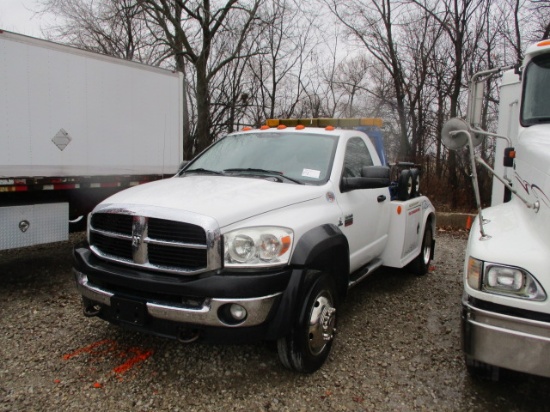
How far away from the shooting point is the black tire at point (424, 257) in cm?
605

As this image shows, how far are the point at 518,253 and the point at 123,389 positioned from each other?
9.13ft

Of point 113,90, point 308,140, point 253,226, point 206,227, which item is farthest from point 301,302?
point 113,90

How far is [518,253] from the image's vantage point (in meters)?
2.64

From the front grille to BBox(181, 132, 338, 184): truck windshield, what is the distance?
115 centimetres

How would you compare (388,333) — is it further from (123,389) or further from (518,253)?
(123,389)

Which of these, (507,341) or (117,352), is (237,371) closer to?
(117,352)

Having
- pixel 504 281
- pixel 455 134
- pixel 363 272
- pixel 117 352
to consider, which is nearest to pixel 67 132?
pixel 117 352

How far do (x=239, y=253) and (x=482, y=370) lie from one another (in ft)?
6.19

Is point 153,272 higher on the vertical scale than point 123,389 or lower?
higher

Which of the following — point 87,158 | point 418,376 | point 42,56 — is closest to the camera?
point 418,376

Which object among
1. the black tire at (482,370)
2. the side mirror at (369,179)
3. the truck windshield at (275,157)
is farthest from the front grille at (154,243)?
the black tire at (482,370)

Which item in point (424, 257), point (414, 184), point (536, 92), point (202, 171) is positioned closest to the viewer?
point (536, 92)

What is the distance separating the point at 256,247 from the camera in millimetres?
2924

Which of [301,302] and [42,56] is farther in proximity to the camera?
[42,56]
